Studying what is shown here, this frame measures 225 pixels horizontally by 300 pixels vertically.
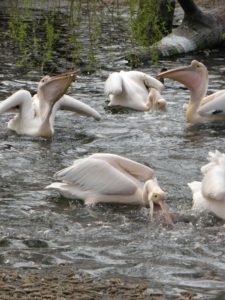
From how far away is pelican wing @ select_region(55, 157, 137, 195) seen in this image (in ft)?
25.5

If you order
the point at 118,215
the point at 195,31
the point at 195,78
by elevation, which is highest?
the point at 195,31

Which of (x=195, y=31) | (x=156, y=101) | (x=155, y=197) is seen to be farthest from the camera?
(x=195, y=31)

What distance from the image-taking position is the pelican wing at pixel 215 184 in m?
7.24

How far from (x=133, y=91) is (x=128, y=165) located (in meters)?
4.36

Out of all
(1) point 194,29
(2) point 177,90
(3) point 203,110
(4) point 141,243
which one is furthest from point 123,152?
(1) point 194,29

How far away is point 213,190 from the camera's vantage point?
23.8 ft

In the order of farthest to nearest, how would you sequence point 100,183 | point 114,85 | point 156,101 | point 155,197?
point 114,85, point 156,101, point 100,183, point 155,197

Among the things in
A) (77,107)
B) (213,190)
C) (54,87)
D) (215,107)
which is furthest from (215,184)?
(215,107)

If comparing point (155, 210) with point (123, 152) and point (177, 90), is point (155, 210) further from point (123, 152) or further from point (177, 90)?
point (177, 90)

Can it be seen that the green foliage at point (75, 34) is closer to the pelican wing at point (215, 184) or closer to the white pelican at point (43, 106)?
the white pelican at point (43, 106)

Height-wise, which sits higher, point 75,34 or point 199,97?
point 75,34

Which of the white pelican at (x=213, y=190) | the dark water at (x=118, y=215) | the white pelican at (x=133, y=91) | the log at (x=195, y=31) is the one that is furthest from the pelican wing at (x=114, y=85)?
the white pelican at (x=213, y=190)

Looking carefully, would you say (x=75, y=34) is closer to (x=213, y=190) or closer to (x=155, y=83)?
(x=213, y=190)

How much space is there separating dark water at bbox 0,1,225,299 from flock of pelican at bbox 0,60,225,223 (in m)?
0.13
